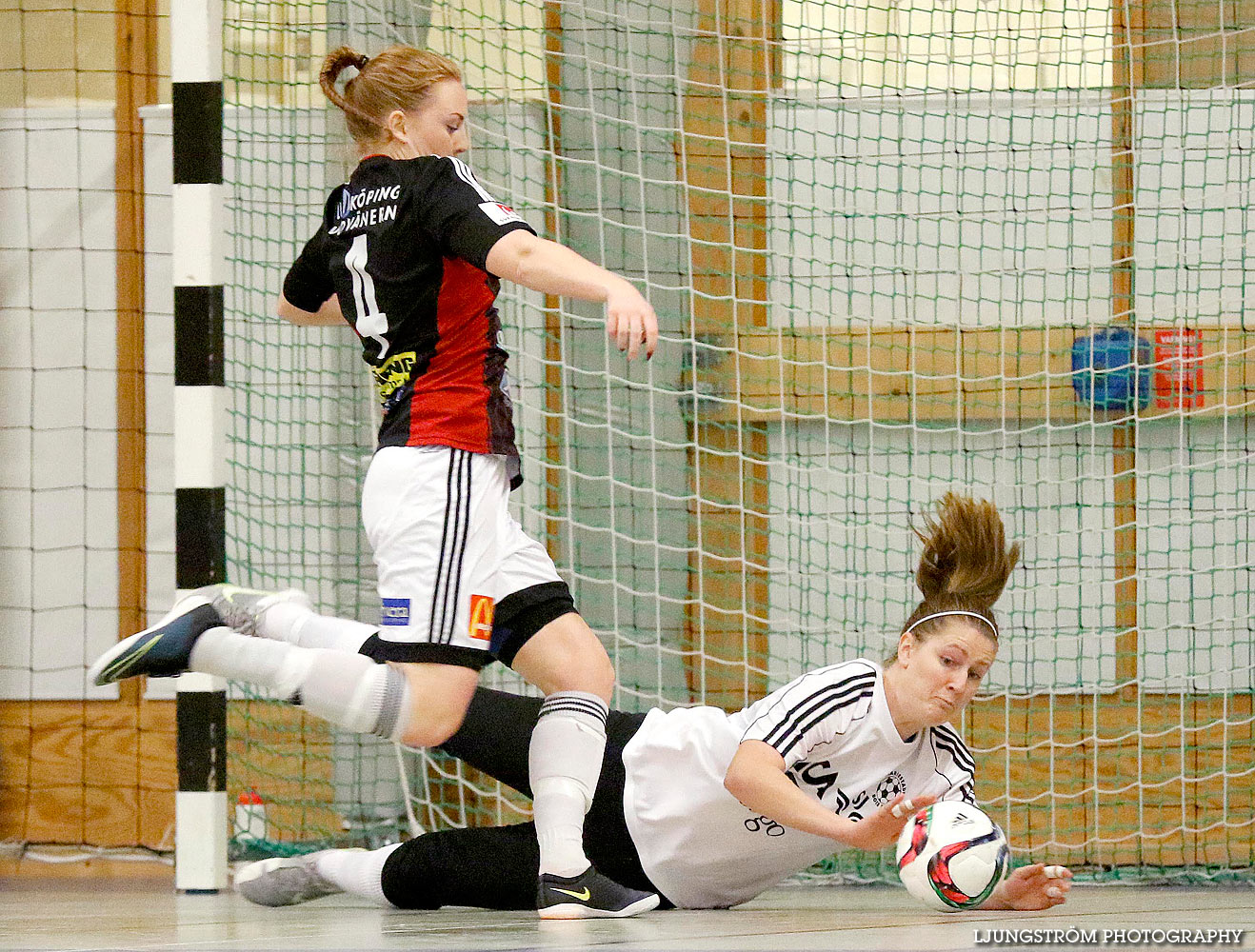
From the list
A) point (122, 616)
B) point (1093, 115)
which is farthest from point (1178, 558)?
point (122, 616)

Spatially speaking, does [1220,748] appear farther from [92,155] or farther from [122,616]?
[92,155]

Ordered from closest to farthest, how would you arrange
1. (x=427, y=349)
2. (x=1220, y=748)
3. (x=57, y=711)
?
(x=427, y=349), (x=1220, y=748), (x=57, y=711)

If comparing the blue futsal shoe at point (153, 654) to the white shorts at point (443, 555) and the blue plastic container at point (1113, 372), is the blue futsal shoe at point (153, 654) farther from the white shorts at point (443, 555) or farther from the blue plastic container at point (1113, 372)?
the blue plastic container at point (1113, 372)

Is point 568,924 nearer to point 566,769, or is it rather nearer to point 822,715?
point 566,769

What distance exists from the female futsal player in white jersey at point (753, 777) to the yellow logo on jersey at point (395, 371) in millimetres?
636

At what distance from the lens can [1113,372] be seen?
390cm

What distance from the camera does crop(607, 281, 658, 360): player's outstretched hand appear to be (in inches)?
77.4

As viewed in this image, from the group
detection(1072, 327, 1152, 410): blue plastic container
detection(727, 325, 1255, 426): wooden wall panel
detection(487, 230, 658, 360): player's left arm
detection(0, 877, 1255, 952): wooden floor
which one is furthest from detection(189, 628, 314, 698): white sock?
detection(1072, 327, 1152, 410): blue plastic container

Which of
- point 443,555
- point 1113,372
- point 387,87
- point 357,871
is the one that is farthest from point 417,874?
point 1113,372

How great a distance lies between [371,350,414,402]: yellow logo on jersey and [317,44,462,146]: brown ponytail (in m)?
0.40

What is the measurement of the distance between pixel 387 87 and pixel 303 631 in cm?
94

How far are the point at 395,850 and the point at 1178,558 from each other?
242cm

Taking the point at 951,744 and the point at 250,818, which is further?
the point at 250,818

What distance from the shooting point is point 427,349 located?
94.3 inches
